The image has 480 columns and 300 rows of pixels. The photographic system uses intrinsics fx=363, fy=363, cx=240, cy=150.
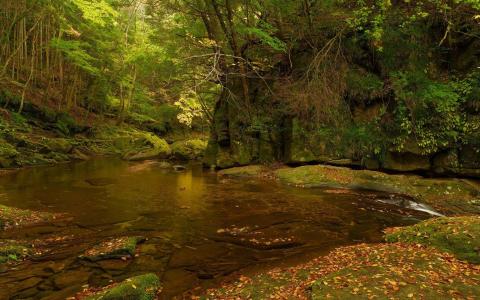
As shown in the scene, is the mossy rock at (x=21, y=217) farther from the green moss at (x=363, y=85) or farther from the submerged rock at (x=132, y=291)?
the green moss at (x=363, y=85)

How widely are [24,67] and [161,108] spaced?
46.2 ft

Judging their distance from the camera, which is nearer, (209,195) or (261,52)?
(209,195)

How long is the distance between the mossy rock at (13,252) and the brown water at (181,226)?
33 centimetres

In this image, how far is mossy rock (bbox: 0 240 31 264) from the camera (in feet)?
23.7

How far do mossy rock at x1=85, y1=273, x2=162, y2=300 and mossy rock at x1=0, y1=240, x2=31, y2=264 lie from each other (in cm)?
261

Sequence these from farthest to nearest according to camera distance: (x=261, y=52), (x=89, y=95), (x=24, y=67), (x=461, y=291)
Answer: (x=89, y=95) < (x=24, y=67) < (x=261, y=52) < (x=461, y=291)

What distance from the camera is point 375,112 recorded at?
1834cm

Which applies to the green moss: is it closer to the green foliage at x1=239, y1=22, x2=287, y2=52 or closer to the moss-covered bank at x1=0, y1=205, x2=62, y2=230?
the green foliage at x1=239, y1=22, x2=287, y2=52

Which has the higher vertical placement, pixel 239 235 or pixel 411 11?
pixel 411 11

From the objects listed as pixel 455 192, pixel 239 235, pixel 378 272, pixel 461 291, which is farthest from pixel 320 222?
pixel 455 192

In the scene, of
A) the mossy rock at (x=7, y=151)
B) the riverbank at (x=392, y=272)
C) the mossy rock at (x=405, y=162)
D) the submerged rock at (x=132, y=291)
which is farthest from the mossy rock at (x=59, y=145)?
the riverbank at (x=392, y=272)


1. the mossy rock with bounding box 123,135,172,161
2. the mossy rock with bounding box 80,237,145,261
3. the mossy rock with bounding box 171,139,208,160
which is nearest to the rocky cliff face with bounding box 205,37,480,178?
the mossy rock with bounding box 171,139,208,160

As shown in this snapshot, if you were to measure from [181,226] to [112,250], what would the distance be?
8.79 feet

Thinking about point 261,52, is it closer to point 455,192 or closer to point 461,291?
point 455,192
